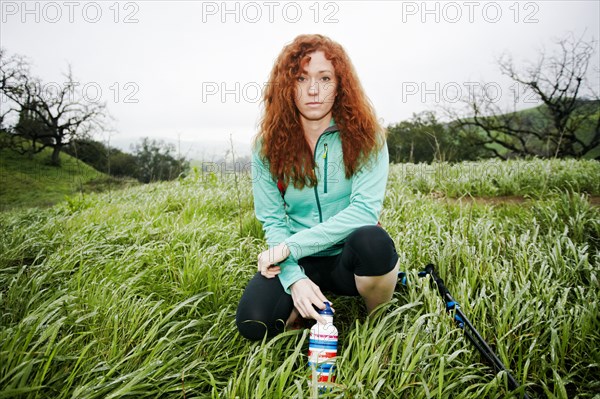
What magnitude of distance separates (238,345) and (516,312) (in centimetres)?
159

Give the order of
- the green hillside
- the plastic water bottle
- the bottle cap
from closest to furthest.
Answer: the plastic water bottle
the bottle cap
the green hillside

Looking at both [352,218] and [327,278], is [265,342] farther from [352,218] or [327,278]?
[352,218]

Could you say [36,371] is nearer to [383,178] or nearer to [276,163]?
[276,163]

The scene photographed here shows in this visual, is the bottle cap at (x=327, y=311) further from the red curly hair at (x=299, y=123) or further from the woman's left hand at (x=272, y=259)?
the red curly hair at (x=299, y=123)

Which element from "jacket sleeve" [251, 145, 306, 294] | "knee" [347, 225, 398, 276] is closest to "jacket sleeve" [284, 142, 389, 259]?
"knee" [347, 225, 398, 276]

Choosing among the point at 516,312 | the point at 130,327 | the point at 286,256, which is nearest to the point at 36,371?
the point at 130,327

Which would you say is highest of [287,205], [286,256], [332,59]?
[332,59]

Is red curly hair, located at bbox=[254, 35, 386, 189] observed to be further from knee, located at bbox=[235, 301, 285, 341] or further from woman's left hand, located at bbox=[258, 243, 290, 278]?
knee, located at bbox=[235, 301, 285, 341]

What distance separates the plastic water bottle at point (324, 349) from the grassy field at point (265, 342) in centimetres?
7

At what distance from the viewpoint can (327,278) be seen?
1.89 m

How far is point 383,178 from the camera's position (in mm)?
1861

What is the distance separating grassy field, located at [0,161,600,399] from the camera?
142 cm

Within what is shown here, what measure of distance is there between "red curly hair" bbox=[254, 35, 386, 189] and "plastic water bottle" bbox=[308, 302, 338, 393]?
827mm

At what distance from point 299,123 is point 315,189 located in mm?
484
